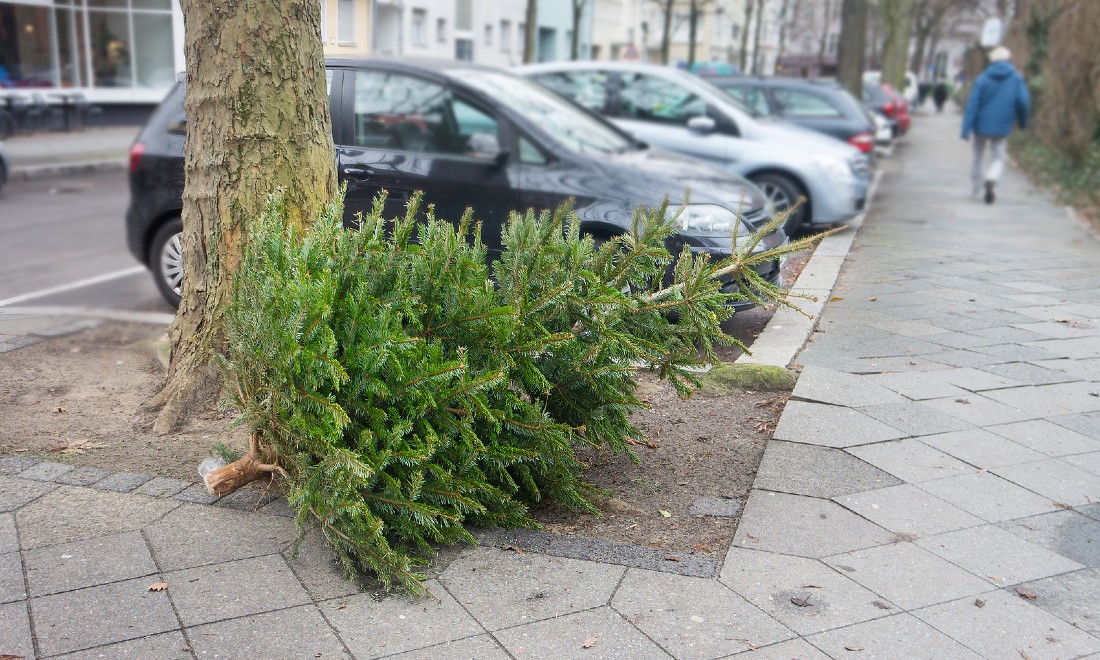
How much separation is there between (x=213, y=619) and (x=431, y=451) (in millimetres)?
771

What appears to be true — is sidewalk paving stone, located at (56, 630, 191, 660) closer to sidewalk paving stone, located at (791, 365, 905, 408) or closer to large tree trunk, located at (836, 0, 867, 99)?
sidewalk paving stone, located at (791, 365, 905, 408)

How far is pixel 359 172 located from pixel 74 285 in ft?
9.54

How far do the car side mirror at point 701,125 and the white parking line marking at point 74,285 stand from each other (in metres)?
5.34

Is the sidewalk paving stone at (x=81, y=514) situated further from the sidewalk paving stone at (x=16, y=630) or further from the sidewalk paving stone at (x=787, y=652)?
the sidewalk paving stone at (x=787, y=652)

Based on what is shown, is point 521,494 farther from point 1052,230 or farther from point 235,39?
point 1052,230

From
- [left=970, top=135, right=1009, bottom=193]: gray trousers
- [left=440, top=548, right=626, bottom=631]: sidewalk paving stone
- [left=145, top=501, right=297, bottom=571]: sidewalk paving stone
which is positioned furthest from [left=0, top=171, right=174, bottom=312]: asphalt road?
[left=970, top=135, right=1009, bottom=193]: gray trousers

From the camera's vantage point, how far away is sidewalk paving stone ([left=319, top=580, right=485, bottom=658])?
285 centimetres

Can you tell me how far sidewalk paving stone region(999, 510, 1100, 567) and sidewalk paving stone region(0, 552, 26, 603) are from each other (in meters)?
3.27

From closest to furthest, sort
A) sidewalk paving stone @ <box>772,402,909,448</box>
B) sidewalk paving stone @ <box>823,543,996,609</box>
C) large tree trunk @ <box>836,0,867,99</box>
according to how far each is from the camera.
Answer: sidewalk paving stone @ <box>823,543,996,609</box> < sidewalk paving stone @ <box>772,402,909,448</box> < large tree trunk @ <box>836,0,867,99</box>

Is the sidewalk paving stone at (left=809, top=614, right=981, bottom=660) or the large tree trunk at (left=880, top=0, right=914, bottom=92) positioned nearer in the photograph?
the sidewalk paving stone at (left=809, top=614, right=981, bottom=660)

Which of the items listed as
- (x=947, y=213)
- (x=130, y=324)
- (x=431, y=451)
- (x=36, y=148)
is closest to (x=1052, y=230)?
(x=947, y=213)

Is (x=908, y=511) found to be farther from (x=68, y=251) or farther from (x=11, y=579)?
(x=68, y=251)

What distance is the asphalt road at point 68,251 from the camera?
24.5ft

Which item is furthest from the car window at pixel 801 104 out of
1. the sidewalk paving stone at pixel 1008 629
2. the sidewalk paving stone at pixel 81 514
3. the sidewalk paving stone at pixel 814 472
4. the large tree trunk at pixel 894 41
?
the large tree trunk at pixel 894 41
